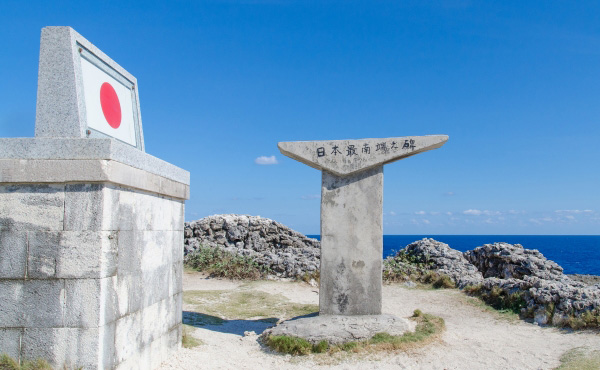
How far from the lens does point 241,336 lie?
746 centimetres

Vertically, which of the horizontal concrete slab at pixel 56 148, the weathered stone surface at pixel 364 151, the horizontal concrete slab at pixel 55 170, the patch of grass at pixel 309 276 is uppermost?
the weathered stone surface at pixel 364 151

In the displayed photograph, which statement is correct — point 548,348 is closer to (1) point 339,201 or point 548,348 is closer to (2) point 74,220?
(1) point 339,201

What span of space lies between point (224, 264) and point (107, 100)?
29.6 feet

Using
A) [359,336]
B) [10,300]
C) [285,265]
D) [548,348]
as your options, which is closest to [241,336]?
[359,336]

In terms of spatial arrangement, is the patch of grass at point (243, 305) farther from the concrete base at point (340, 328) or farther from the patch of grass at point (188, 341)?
the concrete base at point (340, 328)

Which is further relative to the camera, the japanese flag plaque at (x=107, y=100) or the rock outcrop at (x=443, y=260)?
the rock outcrop at (x=443, y=260)

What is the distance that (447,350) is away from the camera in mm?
6633

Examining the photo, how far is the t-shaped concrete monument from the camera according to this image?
23.6 feet

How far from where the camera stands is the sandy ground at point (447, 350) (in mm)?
6062

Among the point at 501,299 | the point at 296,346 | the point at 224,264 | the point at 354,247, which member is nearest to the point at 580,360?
the point at 354,247

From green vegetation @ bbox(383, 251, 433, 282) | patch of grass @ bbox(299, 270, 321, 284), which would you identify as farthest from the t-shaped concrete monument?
green vegetation @ bbox(383, 251, 433, 282)

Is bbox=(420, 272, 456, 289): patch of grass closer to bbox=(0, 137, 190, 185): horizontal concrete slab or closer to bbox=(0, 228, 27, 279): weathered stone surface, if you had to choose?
bbox=(0, 137, 190, 185): horizontal concrete slab

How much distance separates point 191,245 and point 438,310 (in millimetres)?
8930

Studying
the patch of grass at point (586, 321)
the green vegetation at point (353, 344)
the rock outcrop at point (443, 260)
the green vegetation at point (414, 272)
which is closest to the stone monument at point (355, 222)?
the green vegetation at point (353, 344)
